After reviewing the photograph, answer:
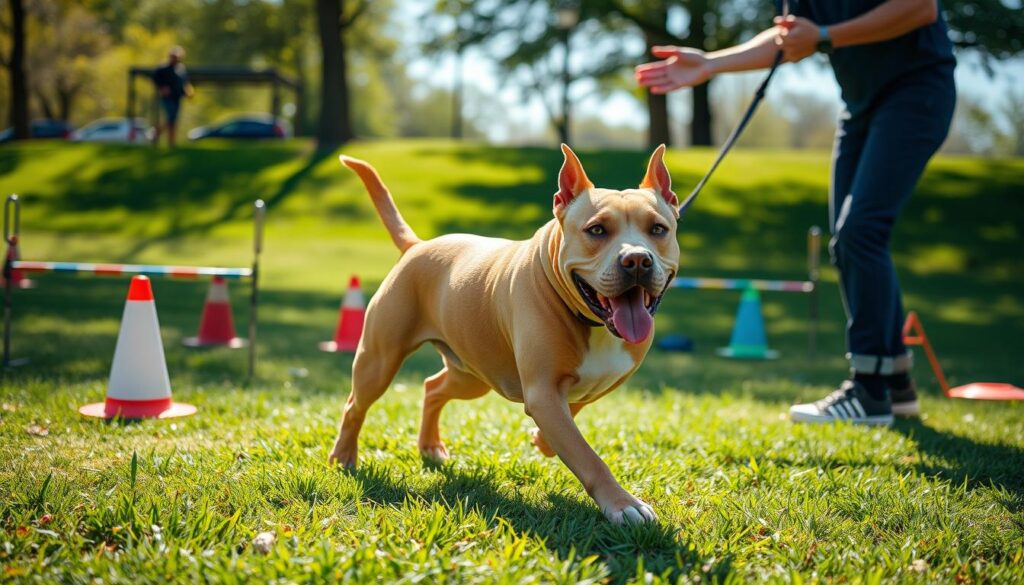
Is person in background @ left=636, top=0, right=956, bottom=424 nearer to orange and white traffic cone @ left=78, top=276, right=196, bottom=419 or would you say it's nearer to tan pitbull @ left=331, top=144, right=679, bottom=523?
tan pitbull @ left=331, top=144, right=679, bottom=523

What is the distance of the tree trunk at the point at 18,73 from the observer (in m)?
26.3

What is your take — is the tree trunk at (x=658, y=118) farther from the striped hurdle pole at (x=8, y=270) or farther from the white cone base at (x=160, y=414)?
the white cone base at (x=160, y=414)

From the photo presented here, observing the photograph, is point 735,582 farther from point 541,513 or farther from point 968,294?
point 968,294

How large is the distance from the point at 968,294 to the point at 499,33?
16.3 m

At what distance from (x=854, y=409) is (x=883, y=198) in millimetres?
1293

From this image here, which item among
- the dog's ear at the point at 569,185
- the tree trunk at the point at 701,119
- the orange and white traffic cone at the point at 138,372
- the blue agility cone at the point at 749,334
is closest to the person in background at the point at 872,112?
the dog's ear at the point at 569,185

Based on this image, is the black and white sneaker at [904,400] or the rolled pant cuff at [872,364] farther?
the black and white sneaker at [904,400]

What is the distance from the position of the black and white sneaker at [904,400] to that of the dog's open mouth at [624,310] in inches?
119

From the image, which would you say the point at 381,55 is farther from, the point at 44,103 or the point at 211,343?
the point at 211,343

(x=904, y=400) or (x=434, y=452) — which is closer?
(x=434, y=452)

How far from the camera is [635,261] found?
10.2 ft

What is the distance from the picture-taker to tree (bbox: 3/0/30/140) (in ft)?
86.4

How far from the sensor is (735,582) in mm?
2691

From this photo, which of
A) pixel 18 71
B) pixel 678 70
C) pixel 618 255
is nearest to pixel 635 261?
pixel 618 255
